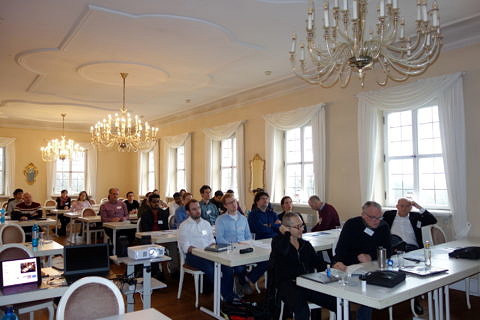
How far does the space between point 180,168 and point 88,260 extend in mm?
8895

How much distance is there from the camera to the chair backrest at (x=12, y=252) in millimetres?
3598

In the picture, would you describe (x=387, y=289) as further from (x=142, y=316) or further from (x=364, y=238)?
(x=142, y=316)

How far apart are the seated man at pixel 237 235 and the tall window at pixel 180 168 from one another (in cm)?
677

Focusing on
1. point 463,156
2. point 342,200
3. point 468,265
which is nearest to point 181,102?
point 342,200

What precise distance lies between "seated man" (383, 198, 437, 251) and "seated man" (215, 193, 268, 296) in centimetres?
206

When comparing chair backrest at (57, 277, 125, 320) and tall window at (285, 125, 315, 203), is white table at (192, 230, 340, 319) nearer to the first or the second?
chair backrest at (57, 277, 125, 320)

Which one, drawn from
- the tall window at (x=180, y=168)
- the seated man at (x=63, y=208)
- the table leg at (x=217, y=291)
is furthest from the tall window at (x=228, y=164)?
the table leg at (x=217, y=291)

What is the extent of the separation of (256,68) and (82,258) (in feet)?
15.7

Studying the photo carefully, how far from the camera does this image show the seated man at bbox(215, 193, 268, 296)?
16.8 ft

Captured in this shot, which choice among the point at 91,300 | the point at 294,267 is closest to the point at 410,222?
the point at 294,267

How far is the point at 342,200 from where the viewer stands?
22.8 ft

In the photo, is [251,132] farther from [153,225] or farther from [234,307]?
[234,307]

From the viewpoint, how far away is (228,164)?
10211 millimetres

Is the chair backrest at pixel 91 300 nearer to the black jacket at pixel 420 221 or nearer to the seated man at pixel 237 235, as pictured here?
the seated man at pixel 237 235
